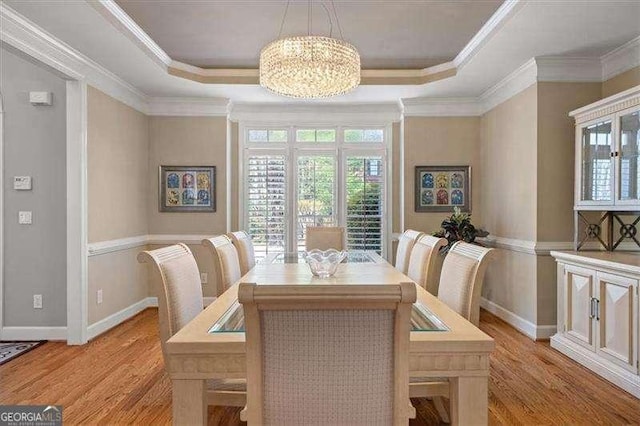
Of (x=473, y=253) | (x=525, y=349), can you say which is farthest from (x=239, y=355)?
(x=525, y=349)

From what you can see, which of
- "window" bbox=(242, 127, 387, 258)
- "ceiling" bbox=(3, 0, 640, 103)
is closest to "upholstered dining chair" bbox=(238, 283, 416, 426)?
"ceiling" bbox=(3, 0, 640, 103)

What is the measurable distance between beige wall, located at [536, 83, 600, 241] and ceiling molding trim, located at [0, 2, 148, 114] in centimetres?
411

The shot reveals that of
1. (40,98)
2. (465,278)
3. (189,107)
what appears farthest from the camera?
(189,107)

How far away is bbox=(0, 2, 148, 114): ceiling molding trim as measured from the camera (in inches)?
113

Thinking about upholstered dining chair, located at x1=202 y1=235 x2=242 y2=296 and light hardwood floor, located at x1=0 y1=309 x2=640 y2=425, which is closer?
light hardwood floor, located at x1=0 y1=309 x2=640 y2=425

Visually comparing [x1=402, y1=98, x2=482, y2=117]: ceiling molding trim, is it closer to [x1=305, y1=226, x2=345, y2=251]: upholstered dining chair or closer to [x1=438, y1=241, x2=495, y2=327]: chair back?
[x1=305, y1=226, x2=345, y2=251]: upholstered dining chair

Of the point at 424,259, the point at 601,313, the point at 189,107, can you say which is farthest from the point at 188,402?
the point at 189,107

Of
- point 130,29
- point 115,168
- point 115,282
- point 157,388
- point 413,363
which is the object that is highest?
point 130,29

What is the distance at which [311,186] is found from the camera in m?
5.57

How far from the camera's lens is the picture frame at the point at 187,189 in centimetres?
523

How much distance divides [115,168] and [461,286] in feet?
12.4

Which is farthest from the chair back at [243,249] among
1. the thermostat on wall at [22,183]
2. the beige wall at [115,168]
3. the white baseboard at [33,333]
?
the thermostat on wall at [22,183]

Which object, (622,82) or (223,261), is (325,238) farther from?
(622,82)

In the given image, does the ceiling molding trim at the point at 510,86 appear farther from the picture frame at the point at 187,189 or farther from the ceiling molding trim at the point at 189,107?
the picture frame at the point at 187,189
